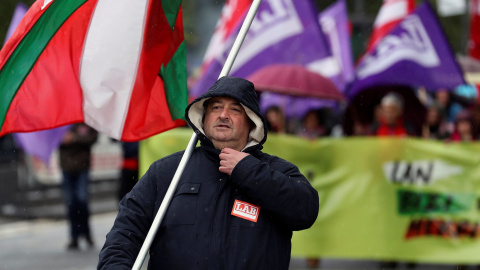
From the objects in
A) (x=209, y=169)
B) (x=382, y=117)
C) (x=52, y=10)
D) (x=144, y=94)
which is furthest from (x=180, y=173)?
(x=382, y=117)

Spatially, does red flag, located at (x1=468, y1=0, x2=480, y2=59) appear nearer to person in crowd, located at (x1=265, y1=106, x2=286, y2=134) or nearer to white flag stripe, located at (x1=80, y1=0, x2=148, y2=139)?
person in crowd, located at (x1=265, y1=106, x2=286, y2=134)

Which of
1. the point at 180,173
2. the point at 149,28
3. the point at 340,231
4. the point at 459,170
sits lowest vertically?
the point at 340,231

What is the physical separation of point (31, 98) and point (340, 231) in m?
4.57

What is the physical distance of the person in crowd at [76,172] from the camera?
10188 mm

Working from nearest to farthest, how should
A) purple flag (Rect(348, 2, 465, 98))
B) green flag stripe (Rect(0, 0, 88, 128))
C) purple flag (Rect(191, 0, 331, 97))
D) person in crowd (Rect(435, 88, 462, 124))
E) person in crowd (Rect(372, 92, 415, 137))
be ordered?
green flag stripe (Rect(0, 0, 88, 128)) < person in crowd (Rect(372, 92, 415, 137)) < purple flag (Rect(348, 2, 465, 98)) < purple flag (Rect(191, 0, 331, 97)) < person in crowd (Rect(435, 88, 462, 124))

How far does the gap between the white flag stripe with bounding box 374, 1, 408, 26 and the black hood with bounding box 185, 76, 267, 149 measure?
8.16 m

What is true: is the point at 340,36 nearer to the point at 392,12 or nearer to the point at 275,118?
the point at 392,12

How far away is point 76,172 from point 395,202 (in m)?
4.15

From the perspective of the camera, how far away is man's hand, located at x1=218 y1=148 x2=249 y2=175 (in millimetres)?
3389

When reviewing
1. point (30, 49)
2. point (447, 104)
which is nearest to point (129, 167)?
point (447, 104)

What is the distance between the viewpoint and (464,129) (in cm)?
895

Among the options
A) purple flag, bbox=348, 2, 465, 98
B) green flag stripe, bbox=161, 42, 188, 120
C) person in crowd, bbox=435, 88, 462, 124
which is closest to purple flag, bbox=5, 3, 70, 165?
green flag stripe, bbox=161, 42, 188, 120

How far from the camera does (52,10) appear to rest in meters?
4.59

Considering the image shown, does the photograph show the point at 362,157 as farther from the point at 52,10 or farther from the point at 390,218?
the point at 52,10
